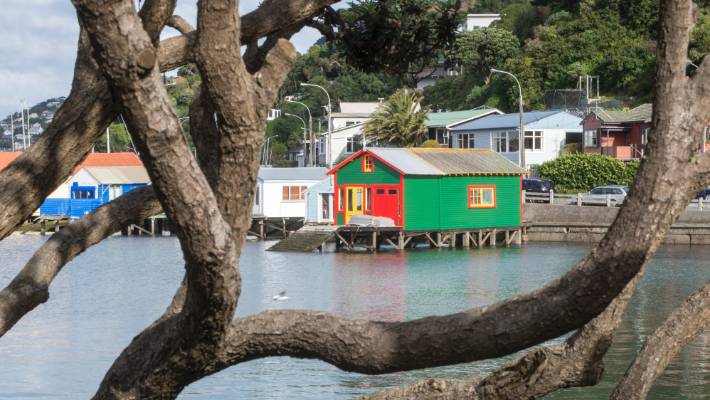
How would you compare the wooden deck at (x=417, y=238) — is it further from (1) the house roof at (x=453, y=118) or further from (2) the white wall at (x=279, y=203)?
(1) the house roof at (x=453, y=118)

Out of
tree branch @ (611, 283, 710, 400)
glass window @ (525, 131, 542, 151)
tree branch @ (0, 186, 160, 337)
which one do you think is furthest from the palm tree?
tree branch @ (0, 186, 160, 337)

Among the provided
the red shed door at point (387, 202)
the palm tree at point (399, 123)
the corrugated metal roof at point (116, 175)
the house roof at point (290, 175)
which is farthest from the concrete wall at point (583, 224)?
the corrugated metal roof at point (116, 175)

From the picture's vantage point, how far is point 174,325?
4.81 m

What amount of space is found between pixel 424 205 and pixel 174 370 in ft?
165

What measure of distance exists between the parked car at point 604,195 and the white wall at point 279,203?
16131 mm

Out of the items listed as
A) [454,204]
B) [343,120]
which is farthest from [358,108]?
[454,204]

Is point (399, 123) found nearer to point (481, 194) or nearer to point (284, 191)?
point (284, 191)

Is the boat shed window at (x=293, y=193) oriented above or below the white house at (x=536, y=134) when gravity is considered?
below

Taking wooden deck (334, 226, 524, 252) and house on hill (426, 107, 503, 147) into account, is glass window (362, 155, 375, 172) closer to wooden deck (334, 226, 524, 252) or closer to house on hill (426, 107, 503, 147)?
wooden deck (334, 226, 524, 252)

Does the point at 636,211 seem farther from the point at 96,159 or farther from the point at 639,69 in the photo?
the point at 639,69

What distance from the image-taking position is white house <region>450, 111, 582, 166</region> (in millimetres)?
77750

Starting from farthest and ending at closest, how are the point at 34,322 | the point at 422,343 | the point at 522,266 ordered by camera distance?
1. the point at 522,266
2. the point at 34,322
3. the point at 422,343

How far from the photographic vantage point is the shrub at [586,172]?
66.2 meters

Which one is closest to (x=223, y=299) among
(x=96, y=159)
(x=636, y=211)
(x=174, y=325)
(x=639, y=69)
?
(x=174, y=325)
